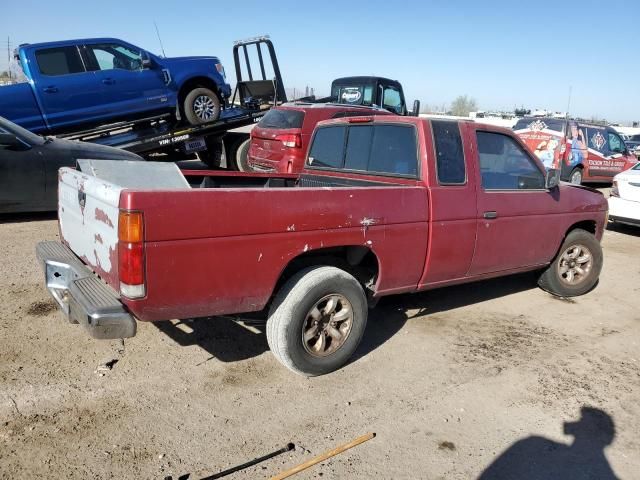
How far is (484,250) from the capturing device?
4.20 m

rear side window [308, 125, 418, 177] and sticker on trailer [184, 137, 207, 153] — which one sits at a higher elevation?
rear side window [308, 125, 418, 177]

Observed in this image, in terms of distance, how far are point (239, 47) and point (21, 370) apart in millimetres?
10161

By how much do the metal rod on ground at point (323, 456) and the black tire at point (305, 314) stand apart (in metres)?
0.68

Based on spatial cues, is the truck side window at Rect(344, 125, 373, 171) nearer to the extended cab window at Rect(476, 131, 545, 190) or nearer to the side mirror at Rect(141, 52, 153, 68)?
the extended cab window at Rect(476, 131, 545, 190)

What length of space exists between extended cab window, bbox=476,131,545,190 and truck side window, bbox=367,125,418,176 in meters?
0.64

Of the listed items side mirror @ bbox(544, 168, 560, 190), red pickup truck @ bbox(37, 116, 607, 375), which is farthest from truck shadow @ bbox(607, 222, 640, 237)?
side mirror @ bbox(544, 168, 560, 190)

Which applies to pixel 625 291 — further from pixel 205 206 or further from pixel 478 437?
pixel 205 206

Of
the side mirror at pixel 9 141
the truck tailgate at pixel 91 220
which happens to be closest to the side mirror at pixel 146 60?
the side mirror at pixel 9 141

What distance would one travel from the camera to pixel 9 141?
6645mm

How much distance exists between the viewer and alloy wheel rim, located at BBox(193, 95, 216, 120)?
33.4 feet

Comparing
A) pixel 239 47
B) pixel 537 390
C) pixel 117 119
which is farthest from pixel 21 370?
pixel 239 47

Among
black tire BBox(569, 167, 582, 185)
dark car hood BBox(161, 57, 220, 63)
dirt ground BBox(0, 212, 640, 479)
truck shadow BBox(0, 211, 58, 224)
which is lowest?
dirt ground BBox(0, 212, 640, 479)

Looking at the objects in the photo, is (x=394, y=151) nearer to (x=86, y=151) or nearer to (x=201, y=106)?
(x=86, y=151)

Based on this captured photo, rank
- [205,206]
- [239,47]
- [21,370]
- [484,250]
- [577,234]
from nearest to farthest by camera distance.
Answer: [205,206], [21,370], [484,250], [577,234], [239,47]
